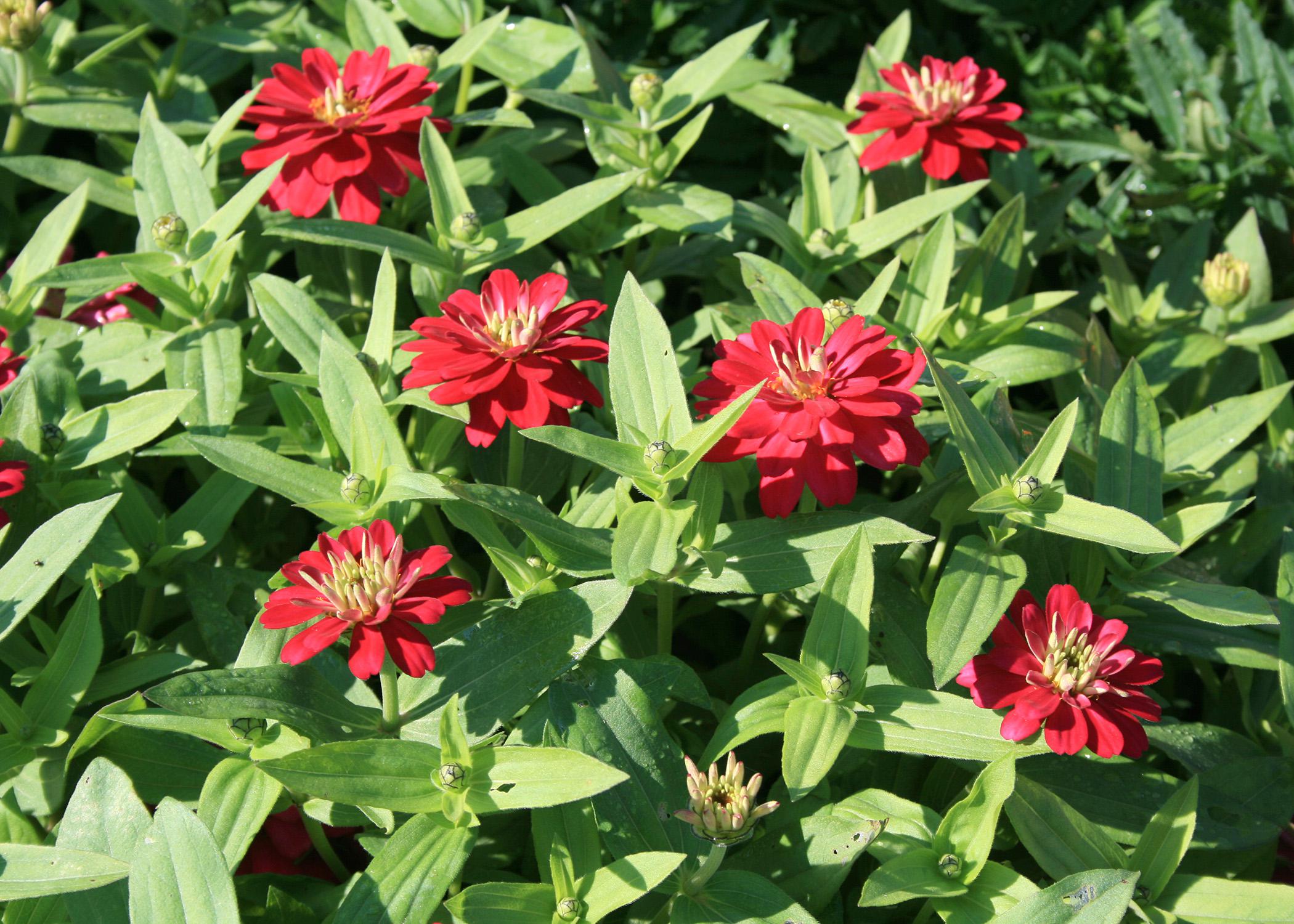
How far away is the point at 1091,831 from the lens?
1.10 metres

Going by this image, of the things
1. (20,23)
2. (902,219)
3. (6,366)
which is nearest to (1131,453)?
(902,219)

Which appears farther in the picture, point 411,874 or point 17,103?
point 17,103

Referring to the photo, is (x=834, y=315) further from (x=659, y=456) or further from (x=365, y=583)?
(x=365, y=583)

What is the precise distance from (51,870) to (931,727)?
79 cm

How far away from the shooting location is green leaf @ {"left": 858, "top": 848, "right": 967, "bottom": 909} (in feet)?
3.29

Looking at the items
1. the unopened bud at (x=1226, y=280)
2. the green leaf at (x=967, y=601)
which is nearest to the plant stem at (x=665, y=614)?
the green leaf at (x=967, y=601)

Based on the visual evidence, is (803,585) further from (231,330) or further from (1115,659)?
(231,330)

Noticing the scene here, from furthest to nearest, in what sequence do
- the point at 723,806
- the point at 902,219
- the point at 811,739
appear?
the point at 902,219
the point at 811,739
the point at 723,806

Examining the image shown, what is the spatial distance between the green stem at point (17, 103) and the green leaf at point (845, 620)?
1426mm

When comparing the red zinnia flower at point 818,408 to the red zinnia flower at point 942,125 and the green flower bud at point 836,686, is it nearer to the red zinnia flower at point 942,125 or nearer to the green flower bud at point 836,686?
the green flower bud at point 836,686

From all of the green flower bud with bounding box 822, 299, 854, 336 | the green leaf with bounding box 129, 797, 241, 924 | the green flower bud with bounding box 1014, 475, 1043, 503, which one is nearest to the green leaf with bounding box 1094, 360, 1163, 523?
the green flower bud with bounding box 1014, 475, 1043, 503

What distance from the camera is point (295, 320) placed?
136 cm

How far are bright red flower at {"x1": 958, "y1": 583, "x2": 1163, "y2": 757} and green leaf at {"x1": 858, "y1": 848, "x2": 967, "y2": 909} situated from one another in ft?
0.46

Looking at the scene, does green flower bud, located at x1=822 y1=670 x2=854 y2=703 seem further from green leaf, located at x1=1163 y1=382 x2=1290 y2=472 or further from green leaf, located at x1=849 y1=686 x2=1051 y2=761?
green leaf, located at x1=1163 y1=382 x2=1290 y2=472
